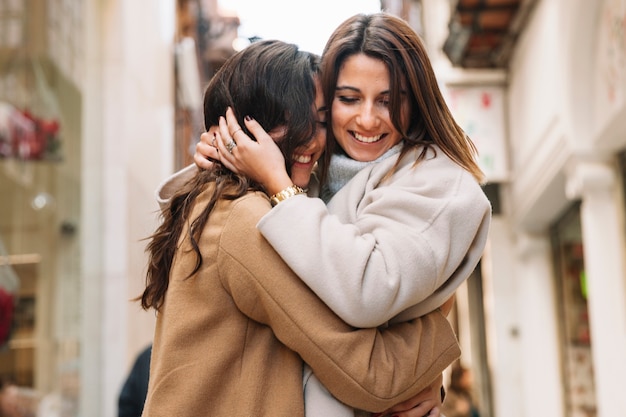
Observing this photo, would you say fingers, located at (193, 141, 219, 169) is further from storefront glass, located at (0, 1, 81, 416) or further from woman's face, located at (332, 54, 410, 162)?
storefront glass, located at (0, 1, 81, 416)

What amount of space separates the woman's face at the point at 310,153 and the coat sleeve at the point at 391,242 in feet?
0.71

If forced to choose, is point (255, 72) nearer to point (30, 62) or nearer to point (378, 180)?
point (378, 180)

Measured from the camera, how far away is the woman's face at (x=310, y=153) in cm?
254

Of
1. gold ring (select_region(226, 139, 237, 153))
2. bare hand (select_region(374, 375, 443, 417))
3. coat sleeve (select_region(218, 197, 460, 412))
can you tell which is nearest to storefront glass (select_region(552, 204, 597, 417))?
bare hand (select_region(374, 375, 443, 417))

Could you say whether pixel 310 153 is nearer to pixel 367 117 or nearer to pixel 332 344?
pixel 367 117

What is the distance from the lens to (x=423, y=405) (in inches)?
95.8

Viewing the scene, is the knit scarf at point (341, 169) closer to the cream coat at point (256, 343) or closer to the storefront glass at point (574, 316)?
the cream coat at point (256, 343)

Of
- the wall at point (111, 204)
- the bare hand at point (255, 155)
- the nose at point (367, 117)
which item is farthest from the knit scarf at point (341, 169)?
the wall at point (111, 204)

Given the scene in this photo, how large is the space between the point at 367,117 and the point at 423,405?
83 centimetres

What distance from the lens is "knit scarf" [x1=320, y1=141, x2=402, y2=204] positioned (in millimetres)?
2596

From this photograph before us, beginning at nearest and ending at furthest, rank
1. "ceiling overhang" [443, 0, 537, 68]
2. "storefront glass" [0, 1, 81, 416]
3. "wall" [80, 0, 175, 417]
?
"storefront glass" [0, 1, 81, 416], "wall" [80, 0, 175, 417], "ceiling overhang" [443, 0, 537, 68]

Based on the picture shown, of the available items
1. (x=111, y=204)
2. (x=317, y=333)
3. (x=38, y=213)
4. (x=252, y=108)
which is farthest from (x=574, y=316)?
(x=317, y=333)

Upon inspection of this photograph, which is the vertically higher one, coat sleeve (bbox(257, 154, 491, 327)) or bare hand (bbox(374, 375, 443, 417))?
coat sleeve (bbox(257, 154, 491, 327))

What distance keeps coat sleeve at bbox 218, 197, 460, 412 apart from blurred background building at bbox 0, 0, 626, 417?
321cm
